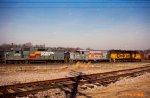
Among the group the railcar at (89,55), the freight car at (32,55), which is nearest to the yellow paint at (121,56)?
the railcar at (89,55)

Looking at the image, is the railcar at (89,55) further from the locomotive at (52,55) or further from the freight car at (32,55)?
the freight car at (32,55)

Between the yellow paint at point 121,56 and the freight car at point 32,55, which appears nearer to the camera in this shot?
Result: the freight car at point 32,55

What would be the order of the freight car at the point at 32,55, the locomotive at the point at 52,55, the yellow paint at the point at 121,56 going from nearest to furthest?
the freight car at the point at 32,55 → the locomotive at the point at 52,55 → the yellow paint at the point at 121,56

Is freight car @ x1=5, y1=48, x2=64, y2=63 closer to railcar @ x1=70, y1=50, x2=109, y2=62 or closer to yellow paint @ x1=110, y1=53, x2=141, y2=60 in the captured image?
railcar @ x1=70, y1=50, x2=109, y2=62

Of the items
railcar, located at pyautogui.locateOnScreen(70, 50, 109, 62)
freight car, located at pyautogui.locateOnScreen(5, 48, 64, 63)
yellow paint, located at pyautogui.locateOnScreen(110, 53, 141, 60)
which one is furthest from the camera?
yellow paint, located at pyautogui.locateOnScreen(110, 53, 141, 60)

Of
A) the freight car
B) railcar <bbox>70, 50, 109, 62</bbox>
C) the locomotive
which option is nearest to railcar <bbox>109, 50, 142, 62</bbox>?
the locomotive

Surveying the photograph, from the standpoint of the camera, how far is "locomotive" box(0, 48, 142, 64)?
33.0m

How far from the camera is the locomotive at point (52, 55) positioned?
33.0 metres

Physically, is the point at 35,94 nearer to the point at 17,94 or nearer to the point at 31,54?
the point at 17,94

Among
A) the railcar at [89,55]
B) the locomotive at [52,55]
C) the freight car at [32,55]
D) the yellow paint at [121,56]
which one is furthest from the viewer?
the yellow paint at [121,56]

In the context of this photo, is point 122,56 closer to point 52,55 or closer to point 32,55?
point 52,55

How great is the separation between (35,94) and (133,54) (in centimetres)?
4141

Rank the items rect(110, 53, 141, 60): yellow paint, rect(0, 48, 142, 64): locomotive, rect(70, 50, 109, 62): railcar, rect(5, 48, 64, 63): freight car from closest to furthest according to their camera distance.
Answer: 1. rect(5, 48, 64, 63): freight car
2. rect(0, 48, 142, 64): locomotive
3. rect(70, 50, 109, 62): railcar
4. rect(110, 53, 141, 60): yellow paint

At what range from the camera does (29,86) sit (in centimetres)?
1098
